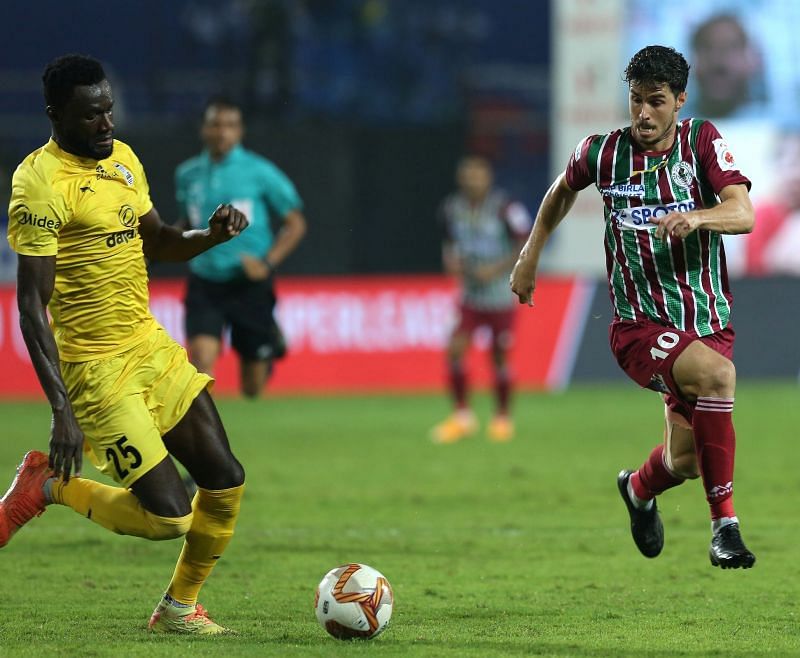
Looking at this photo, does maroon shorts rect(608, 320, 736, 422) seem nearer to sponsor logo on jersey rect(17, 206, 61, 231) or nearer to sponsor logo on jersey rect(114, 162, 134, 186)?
sponsor logo on jersey rect(114, 162, 134, 186)

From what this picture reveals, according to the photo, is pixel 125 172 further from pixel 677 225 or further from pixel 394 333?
pixel 394 333

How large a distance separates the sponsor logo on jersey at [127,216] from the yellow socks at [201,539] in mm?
1066

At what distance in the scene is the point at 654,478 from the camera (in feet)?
21.9

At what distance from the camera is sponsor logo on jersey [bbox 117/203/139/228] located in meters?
5.59

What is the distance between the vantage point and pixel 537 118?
19.5 metres

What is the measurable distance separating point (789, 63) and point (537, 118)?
11.1 feet

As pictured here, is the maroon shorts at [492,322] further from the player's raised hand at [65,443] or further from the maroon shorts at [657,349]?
the player's raised hand at [65,443]

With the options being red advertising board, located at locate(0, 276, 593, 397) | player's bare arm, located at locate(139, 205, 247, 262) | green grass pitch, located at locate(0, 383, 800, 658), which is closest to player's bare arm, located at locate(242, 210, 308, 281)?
green grass pitch, located at locate(0, 383, 800, 658)

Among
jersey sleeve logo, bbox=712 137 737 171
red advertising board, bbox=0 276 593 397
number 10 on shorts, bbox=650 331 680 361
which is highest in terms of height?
jersey sleeve logo, bbox=712 137 737 171

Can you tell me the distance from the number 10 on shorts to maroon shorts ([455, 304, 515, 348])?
25.0ft

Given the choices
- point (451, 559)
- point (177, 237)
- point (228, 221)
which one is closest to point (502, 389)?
point (451, 559)

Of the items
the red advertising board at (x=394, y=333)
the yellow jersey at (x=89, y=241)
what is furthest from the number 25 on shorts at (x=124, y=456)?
the red advertising board at (x=394, y=333)

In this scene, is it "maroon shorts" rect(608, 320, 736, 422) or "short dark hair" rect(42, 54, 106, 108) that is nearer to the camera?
"short dark hair" rect(42, 54, 106, 108)

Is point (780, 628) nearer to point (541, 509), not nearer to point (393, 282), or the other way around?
point (541, 509)
